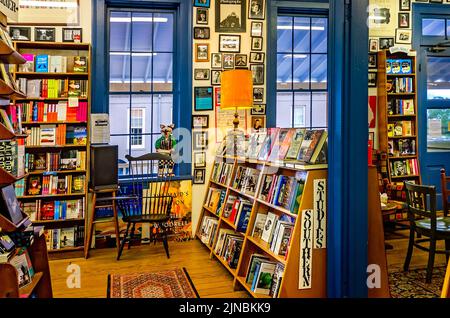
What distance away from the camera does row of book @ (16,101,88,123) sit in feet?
13.5

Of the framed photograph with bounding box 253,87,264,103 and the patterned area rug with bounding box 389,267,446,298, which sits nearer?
the patterned area rug with bounding box 389,267,446,298

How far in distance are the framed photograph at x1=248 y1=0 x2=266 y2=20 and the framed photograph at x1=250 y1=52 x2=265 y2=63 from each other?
443 millimetres

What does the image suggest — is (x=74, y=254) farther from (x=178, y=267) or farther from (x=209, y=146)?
(x=209, y=146)

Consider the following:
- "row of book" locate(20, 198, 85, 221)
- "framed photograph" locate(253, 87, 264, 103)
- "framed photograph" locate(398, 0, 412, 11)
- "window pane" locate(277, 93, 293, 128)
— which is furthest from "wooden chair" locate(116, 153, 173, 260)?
"framed photograph" locate(398, 0, 412, 11)

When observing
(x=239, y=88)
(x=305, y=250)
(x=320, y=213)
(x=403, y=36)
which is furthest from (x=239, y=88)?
(x=403, y=36)

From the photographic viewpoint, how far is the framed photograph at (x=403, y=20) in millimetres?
5727

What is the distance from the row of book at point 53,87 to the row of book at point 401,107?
13.2ft

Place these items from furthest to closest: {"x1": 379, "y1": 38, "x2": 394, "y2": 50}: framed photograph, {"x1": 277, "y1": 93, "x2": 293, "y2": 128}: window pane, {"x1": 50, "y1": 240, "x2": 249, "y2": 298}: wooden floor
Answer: {"x1": 379, "y1": 38, "x2": 394, "y2": 50}: framed photograph < {"x1": 277, "y1": 93, "x2": 293, "y2": 128}: window pane < {"x1": 50, "y1": 240, "x2": 249, "y2": 298}: wooden floor

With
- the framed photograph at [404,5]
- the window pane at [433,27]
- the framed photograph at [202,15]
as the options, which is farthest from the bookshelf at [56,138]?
the window pane at [433,27]

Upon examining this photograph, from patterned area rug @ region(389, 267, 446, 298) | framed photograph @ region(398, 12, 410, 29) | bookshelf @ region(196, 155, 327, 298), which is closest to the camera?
bookshelf @ region(196, 155, 327, 298)

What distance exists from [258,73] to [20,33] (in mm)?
2744

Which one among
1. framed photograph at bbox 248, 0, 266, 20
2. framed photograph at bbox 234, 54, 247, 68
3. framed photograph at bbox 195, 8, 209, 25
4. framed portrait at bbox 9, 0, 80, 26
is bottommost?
framed photograph at bbox 234, 54, 247, 68

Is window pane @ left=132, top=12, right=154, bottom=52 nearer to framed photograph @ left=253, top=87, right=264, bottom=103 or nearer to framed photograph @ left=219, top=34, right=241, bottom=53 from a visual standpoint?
framed photograph @ left=219, top=34, right=241, bottom=53

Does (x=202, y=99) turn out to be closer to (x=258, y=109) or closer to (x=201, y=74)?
(x=201, y=74)
